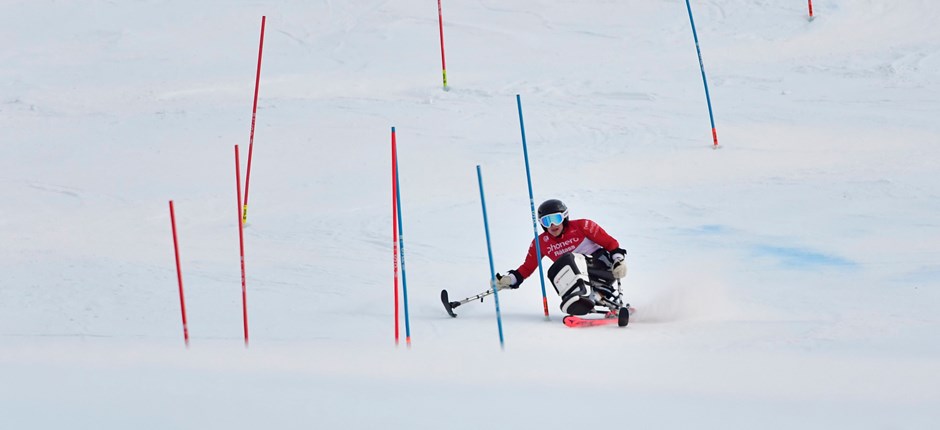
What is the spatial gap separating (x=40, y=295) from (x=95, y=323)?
1.10 meters

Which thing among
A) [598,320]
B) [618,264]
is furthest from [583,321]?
[618,264]

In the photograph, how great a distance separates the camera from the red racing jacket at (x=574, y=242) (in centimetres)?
861

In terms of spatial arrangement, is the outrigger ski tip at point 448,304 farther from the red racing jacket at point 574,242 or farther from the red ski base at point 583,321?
the red ski base at point 583,321

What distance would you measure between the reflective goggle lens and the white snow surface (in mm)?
654

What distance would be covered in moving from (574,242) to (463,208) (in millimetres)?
3943

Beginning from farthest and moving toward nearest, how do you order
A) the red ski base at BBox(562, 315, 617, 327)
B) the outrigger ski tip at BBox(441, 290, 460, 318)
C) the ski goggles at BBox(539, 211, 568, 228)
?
the outrigger ski tip at BBox(441, 290, 460, 318)
the ski goggles at BBox(539, 211, 568, 228)
the red ski base at BBox(562, 315, 617, 327)

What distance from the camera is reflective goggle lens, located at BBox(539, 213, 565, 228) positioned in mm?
8602

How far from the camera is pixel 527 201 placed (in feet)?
41.6

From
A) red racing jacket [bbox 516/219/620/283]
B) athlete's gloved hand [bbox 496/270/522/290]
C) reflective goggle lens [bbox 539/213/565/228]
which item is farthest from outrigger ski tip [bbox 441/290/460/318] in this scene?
reflective goggle lens [bbox 539/213/565/228]

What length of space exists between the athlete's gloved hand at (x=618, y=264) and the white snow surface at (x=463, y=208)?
0.41m

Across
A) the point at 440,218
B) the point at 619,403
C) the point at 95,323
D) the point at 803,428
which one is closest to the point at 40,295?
the point at 95,323

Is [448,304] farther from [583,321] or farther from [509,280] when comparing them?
[583,321]

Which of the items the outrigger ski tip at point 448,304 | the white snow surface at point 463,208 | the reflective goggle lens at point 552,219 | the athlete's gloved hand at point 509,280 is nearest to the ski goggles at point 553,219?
the reflective goggle lens at point 552,219

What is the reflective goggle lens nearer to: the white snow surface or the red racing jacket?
the red racing jacket
